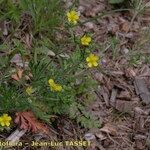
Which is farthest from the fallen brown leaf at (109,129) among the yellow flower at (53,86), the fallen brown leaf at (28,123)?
the yellow flower at (53,86)

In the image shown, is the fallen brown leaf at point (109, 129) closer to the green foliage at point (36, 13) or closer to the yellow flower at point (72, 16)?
the yellow flower at point (72, 16)

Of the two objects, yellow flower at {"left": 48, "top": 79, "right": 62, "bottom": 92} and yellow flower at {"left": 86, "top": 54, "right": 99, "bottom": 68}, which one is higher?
yellow flower at {"left": 86, "top": 54, "right": 99, "bottom": 68}

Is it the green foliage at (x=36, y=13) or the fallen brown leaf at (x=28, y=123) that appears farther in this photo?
the green foliage at (x=36, y=13)

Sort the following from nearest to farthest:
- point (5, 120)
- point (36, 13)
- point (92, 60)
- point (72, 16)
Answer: point (5, 120), point (92, 60), point (72, 16), point (36, 13)

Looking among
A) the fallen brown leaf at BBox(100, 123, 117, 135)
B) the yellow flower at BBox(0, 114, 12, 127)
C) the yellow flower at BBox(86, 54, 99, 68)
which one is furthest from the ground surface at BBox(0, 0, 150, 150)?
the yellow flower at BBox(86, 54, 99, 68)

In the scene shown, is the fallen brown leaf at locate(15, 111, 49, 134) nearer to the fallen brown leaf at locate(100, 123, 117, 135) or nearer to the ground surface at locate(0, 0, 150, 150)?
the ground surface at locate(0, 0, 150, 150)

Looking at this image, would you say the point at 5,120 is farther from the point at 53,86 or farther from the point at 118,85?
the point at 118,85

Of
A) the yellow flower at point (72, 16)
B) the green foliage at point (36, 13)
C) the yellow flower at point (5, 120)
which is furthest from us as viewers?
the green foliage at point (36, 13)

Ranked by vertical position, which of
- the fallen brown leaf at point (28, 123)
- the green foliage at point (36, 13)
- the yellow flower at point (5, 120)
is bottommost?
the fallen brown leaf at point (28, 123)

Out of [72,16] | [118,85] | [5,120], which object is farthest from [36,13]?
[5,120]
